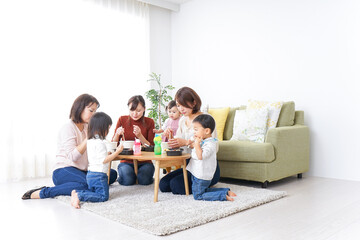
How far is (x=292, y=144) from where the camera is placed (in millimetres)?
3557

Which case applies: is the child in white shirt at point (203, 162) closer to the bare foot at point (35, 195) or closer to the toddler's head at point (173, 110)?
the toddler's head at point (173, 110)

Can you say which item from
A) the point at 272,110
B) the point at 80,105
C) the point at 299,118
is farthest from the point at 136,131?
the point at 299,118

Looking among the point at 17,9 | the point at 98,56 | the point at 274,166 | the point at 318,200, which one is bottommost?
the point at 318,200

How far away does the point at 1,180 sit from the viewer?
12.4 ft

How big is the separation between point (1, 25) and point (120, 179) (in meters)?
2.24

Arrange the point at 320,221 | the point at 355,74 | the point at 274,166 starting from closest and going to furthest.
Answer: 1. the point at 320,221
2. the point at 274,166
3. the point at 355,74

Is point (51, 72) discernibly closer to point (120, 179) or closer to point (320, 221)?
point (120, 179)

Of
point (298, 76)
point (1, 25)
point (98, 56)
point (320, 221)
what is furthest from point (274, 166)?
point (1, 25)

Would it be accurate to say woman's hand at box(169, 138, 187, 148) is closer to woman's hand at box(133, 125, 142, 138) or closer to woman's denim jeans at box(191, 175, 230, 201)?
woman's denim jeans at box(191, 175, 230, 201)

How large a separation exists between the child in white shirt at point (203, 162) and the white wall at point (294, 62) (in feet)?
5.77

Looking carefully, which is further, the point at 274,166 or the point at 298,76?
the point at 298,76

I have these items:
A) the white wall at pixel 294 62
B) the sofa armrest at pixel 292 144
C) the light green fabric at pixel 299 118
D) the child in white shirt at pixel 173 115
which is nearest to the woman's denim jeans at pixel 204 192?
the sofa armrest at pixel 292 144

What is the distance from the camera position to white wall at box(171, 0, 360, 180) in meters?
3.72

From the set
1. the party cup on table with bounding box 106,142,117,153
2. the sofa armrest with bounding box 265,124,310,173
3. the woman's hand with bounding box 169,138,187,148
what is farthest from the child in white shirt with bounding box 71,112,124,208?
the sofa armrest with bounding box 265,124,310,173
